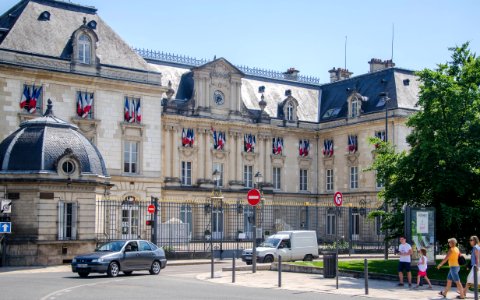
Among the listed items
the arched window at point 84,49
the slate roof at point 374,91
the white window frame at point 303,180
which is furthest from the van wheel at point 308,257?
the white window frame at point 303,180

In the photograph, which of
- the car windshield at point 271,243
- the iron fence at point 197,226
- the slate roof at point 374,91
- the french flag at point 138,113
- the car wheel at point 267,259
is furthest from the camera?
the slate roof at point 374,91

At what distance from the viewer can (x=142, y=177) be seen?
53.9 meters

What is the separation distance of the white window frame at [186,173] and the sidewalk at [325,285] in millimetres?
32958

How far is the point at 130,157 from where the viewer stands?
53.9 m

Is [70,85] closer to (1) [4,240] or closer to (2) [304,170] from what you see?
(1) [4,240]

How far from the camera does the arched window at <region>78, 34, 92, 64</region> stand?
171 ft

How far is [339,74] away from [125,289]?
189 ft

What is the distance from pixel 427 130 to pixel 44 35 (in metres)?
29.5

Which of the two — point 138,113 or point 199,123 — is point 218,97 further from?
point 138,113

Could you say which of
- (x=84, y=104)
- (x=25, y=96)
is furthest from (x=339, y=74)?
(x=25, y=96)

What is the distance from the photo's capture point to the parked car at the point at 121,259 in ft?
93.8

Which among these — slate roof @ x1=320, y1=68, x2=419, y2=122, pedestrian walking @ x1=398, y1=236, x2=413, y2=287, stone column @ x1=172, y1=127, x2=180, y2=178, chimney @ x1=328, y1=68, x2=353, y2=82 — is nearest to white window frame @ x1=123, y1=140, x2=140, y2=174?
stone column @ x1=172, y1=127, x2=180, y2=178

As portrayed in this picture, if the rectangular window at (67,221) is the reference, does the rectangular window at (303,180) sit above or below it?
above

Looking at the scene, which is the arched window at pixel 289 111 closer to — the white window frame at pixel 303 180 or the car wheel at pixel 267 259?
the white window frame at pixel 303 180
